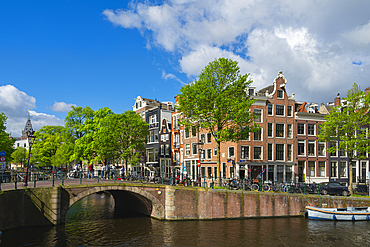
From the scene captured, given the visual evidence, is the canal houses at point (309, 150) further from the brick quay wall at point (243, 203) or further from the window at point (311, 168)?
the brick quay wall at point (243, 203)

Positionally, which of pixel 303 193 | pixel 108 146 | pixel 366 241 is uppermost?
pixel 108 146

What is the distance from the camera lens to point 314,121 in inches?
1858

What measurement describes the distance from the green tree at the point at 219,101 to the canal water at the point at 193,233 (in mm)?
7289

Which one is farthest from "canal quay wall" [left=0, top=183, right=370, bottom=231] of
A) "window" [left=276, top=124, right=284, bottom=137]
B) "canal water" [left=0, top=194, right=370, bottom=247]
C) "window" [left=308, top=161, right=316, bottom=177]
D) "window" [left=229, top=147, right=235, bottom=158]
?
"window" [left=276, top=124, right=284, bottom=137]

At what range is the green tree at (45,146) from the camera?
227 feet

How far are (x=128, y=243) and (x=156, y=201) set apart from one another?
7.97m

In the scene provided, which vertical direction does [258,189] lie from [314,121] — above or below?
below

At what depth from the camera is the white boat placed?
93.5 feet

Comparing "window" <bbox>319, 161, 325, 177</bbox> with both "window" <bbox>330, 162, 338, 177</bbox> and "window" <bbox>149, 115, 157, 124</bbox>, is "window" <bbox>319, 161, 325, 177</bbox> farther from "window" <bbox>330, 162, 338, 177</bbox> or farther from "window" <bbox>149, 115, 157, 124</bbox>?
"window" <bbox>149, 115, 157, 124</bbox>

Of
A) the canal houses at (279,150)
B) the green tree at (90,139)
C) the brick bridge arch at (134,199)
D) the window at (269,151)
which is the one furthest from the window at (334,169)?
the green tree at (90,139)

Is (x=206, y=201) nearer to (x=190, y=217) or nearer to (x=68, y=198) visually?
(x=190, y=217)

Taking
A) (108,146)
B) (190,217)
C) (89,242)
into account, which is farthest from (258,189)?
(108,146)

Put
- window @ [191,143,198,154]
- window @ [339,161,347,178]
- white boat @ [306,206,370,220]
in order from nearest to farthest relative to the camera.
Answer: white boat @ [306,206,370,220], window @ [339,161,347,178], window @ [191,143,198,154]

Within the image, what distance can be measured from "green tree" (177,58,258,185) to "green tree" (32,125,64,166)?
4823 centimetres
